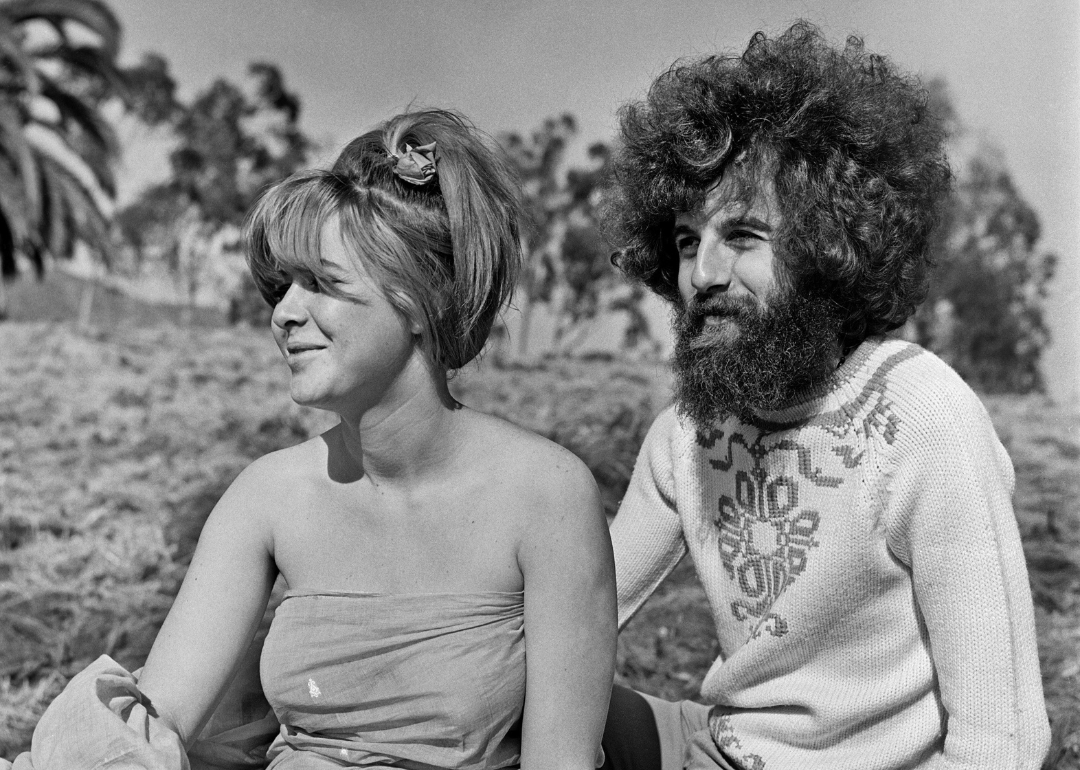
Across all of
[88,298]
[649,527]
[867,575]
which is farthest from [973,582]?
[88,298]

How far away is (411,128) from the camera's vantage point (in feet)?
7.51

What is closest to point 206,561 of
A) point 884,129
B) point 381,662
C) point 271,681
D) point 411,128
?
point 271,681

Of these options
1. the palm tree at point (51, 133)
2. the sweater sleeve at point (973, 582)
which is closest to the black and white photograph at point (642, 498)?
the sweater sleeve at point (973, 582)

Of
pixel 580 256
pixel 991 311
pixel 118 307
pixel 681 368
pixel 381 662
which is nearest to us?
pixel 381 662

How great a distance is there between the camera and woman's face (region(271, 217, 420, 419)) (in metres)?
2.18

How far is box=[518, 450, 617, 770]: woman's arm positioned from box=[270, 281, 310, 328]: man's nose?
0.53m

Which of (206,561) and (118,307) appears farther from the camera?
(118,307)

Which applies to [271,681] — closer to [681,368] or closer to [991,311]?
[681,368]

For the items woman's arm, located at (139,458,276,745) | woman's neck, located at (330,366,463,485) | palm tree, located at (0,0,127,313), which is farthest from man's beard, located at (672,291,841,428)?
palm tree, located at (0,0,127,313)

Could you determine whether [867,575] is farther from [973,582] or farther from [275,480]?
[275,480]

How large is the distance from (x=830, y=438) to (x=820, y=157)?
537 mm

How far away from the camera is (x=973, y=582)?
82.2 inches

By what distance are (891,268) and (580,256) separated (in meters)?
19.3

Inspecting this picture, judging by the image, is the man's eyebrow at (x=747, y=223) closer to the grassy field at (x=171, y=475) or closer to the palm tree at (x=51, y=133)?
the grassy field at (x=171, y=475)
